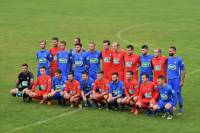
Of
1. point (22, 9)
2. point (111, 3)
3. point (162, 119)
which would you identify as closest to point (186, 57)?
point (162, 119)

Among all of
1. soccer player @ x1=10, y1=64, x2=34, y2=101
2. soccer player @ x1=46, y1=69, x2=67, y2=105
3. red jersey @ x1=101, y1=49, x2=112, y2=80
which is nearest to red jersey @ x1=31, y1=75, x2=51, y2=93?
soccer player @ x1=46, y1=69, x2=67, y2=105

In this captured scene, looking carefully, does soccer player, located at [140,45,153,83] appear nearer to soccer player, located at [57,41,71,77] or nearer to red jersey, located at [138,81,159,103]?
red jersey, located at [138,81,159,103]

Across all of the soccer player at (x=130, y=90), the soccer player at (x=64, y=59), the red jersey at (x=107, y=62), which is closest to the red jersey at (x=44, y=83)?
the soccer player at (x=64, y=59)

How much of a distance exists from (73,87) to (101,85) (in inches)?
30.6

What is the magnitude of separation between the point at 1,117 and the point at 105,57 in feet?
12.4

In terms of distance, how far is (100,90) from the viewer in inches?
621

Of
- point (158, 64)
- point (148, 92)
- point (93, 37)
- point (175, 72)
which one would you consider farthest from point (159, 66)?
point (93, 37)

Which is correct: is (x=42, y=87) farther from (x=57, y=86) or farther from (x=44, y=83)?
(x=57, y=86)

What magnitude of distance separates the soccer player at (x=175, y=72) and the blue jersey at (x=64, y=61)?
3.19 m

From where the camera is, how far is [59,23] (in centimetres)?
3188

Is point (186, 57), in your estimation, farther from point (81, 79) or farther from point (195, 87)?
point (81, 79)

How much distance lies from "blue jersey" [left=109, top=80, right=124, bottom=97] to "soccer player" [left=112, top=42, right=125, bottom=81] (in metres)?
1.01

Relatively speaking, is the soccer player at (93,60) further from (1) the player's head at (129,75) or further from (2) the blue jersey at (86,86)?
(1) the player's head at (129,75)

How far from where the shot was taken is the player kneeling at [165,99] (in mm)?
14602
